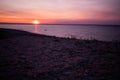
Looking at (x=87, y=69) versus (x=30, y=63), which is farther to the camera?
(x=30, y=63)

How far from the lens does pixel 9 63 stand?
5711 mm

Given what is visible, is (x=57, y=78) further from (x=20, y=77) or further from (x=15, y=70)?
(x=15, y=70)

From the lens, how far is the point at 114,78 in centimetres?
416

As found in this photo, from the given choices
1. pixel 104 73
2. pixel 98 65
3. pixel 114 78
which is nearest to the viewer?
pixel 114 78

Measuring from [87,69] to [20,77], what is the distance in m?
2.69

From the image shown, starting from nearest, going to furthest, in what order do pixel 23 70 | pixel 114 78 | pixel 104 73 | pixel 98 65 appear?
1. pixel 114 78
2. pixel 104 73
3. pixel 23 70
4. pixel 98 65

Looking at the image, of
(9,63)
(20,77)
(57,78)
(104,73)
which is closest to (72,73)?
(57,78)

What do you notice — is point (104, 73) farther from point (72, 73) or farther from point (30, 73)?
point (30, 73)

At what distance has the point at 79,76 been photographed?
4324 millimetres

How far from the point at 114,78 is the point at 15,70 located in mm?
3831

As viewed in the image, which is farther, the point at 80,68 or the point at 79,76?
the point at 80,68

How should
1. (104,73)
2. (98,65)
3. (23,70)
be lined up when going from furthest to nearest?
(98,65)
(23,70)
(104,73)

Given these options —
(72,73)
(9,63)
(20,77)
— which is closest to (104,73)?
(72,73)

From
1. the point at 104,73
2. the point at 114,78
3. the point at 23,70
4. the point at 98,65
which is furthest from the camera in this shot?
the point at 98,65
